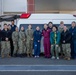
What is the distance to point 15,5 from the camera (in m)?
25.8

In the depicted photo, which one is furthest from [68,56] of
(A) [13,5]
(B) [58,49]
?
(A) [13,5]

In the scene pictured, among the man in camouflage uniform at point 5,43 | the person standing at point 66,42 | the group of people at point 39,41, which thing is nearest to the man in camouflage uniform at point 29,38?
the group of people at point 39,41

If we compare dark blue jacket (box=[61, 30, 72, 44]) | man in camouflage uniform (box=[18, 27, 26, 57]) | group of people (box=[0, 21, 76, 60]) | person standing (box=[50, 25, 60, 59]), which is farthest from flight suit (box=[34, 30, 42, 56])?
dark blue jacket (box=[61, 30, 72, 44])

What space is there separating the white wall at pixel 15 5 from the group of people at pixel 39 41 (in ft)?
32.4

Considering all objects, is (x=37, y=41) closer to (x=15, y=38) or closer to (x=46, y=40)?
(x=46, y=40)

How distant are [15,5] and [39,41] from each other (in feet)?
35.6

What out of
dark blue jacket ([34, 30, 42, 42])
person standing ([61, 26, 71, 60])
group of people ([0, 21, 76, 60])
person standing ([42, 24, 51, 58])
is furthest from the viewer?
dark blue jacket ([34, 30, 42, 42])

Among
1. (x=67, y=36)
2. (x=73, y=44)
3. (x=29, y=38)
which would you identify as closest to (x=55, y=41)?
(x=67, y=36)

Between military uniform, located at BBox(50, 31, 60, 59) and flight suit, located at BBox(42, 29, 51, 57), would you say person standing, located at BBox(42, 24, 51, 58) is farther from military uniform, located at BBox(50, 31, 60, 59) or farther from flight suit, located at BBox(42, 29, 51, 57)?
military uniform, located at BBox(50, 31, 60, 59)

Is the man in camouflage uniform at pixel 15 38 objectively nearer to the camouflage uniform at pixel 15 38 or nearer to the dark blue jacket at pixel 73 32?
the camouflage uniform at pixel 15 38

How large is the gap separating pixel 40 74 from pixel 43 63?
2558 millimetres

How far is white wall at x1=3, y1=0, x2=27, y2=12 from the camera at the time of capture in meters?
25.7

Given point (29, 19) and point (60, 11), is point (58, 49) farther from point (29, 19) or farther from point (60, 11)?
point (60, 11)

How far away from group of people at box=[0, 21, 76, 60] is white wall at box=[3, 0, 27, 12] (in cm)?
989
